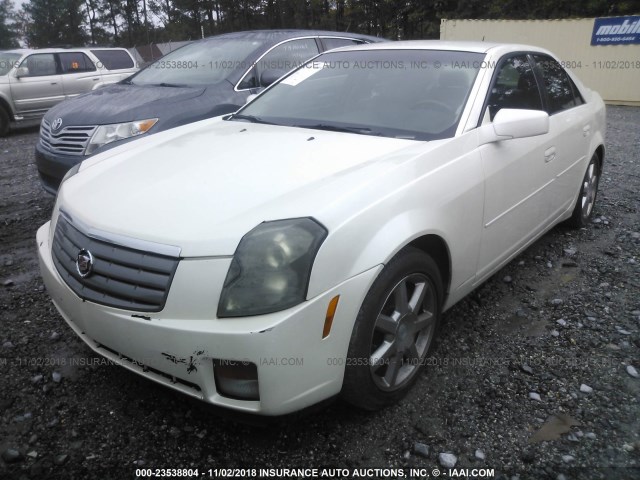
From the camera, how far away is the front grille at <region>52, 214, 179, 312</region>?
1766 millimetres

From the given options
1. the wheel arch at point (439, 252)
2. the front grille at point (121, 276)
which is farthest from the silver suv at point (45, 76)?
the wheel arch at point (439, 252)

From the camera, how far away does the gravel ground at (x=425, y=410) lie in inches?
77.5

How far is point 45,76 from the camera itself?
1024 centimetres

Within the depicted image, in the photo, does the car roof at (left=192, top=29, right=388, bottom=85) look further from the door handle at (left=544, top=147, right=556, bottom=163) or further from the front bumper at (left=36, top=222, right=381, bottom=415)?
the front bumper at (left=36, top=222, right=381, bottom=415)

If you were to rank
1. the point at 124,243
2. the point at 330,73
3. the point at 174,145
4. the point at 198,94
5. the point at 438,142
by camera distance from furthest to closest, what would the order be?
1. the point at 198,94
2. the point at 330,73
3. the point at 174,145
4. the point at 438,142
5. the point at 124,243

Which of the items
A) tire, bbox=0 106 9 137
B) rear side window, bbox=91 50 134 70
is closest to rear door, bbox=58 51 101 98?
rear side window, bbox=91 50 134 70

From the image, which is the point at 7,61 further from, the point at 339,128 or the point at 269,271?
the point at 269,271

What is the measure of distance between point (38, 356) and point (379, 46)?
2734mm

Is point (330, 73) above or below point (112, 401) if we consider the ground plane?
above

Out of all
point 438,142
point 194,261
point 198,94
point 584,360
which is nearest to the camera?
point 194,261

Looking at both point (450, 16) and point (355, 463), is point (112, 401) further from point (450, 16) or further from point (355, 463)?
point (450, 16)

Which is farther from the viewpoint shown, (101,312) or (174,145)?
(174,145)

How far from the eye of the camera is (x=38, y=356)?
2.62m

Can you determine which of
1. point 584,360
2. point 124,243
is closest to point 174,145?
point 124,243
